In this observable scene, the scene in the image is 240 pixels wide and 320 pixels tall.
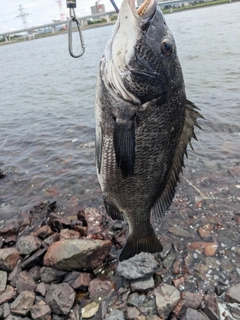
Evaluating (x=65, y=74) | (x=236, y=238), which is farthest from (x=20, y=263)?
(x=65, y=74)

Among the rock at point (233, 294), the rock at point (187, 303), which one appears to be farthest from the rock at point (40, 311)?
the rock at point (233, 294)

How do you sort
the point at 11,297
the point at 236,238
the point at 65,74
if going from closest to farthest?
the point at 11,297 < the point at 236,238 < the point at 65,74

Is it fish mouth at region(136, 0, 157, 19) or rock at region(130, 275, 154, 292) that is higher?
fish mouth at region(136, 0, 157, 19)

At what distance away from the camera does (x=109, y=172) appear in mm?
2754

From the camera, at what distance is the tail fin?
3102 millimetres

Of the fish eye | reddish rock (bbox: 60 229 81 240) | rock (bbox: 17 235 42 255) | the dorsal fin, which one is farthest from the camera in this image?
reddish rock (bbox: 60 229 81 240)

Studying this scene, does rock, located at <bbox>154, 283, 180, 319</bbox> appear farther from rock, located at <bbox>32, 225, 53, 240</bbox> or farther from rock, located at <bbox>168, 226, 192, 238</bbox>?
rock, located at <bbox>32, 225, 53, 240</bbox>

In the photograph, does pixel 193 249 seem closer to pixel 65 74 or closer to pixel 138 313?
pixel 138 313

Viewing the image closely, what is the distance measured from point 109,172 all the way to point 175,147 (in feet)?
2.14

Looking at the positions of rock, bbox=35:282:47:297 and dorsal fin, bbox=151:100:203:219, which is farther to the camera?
rock, bbox=35:282:47:297

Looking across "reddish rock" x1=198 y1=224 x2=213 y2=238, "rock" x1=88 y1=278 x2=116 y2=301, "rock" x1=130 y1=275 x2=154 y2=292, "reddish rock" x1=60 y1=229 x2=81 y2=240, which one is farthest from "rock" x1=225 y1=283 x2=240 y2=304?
"reddish rock" x1=60 y1=229 x2=81 y2=240

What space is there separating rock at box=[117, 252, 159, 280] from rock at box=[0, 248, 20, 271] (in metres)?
1.42

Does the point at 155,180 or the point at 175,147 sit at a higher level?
the point at 175,147

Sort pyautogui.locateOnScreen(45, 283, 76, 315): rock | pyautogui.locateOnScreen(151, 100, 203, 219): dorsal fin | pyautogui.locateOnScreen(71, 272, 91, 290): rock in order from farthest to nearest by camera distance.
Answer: pyautogui.locateOnScreen(71, 272, 91, 290): rock
pyautogui.locateOnScreen(45, 283, 76, 315): rock
pyautogui.locateOnScreen(151, 100, 203, 219): dorsal fin
